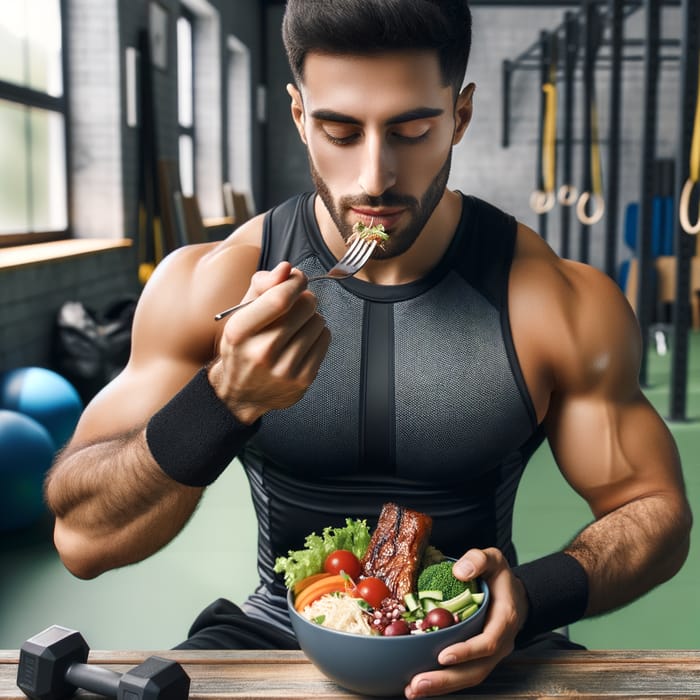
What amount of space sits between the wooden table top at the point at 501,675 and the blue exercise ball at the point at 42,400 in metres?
2.59

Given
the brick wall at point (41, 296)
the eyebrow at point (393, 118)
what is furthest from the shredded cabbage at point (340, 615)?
the brick wall at point (41, 296)

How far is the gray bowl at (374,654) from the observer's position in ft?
2.62

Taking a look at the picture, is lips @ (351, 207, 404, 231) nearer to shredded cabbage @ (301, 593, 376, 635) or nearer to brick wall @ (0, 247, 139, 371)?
shredded cabbage @ (301, 593, 376, 635)

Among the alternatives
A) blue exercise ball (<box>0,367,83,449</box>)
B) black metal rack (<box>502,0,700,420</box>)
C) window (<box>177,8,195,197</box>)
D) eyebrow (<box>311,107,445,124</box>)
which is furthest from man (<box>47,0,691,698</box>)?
window (<box>177,8,195,197</box>)

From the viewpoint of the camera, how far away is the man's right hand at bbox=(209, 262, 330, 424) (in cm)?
89

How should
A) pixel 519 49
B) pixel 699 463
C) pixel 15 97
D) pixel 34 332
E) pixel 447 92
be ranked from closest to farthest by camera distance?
1. pixel 447 92
2. pixel 699 463
3. pixel 34 332
4. pixel 15 97
5. pixel 519 49

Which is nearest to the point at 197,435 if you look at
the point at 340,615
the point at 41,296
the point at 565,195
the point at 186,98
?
the point at 340,615

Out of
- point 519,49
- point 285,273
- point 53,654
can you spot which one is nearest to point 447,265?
point 285,273

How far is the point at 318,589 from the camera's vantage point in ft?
2.91

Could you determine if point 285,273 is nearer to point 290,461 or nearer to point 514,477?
point 290,461

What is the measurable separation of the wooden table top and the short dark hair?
74 centimetres

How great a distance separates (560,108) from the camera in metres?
11.2

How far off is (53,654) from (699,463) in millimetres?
3467

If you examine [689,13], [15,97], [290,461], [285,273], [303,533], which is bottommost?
[303,533]
